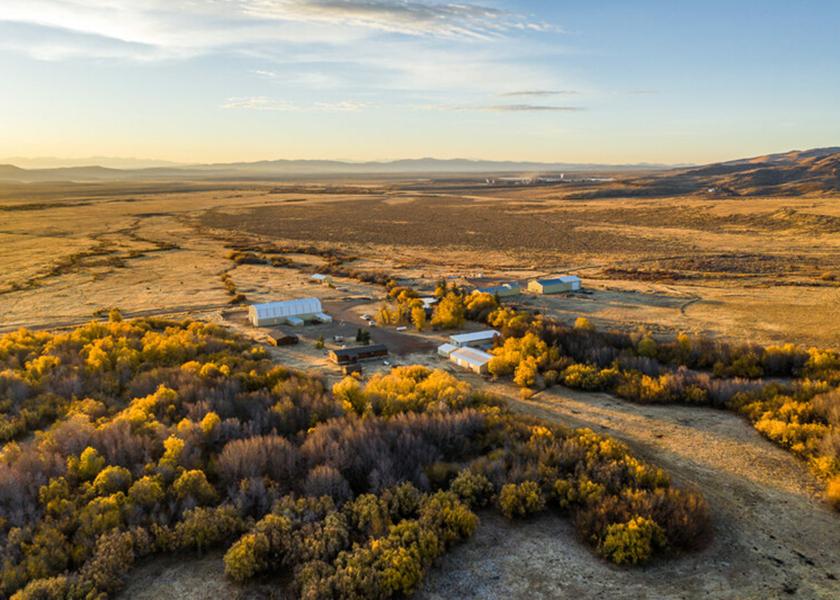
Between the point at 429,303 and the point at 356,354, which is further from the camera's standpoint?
the point at 429,303

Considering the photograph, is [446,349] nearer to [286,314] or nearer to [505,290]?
[286,314]

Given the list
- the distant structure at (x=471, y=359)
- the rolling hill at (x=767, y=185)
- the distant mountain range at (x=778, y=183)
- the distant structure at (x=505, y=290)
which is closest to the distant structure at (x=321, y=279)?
the distant structure at (x=505, y=290)

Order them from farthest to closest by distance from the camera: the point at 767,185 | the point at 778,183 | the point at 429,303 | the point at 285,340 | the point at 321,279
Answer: the point at 778,183 → the point at 767,185 → the point at 321,279 → the point at 429,303 → the point at 285,340

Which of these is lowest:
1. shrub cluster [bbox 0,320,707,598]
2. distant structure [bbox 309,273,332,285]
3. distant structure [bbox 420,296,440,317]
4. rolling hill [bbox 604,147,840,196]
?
distant structure [bbox 309,273,332,285]

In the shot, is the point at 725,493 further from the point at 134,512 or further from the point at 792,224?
the point at 792,224

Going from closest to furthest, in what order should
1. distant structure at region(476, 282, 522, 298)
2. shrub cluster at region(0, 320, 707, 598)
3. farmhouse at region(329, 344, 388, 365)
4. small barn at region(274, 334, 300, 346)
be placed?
shrub cluster at region(0, 320, 707, 598) < farmhouse at region(329, 344, 388, 365) < small barn at region(274, 334, 300, 346) < distant structure at region(476, 282, 522, 298)

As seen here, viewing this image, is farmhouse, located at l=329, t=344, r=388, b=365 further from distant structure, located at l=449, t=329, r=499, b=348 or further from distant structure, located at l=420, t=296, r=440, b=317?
distant structure, located at l=420, t=296, r=440, b=317

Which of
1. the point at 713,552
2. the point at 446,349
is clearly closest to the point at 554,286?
the point at 446,349

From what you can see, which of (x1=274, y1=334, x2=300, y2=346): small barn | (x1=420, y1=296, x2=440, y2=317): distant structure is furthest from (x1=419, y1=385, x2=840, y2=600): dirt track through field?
(x1=420, y1=296, x2=440, y2=317): distant structure
